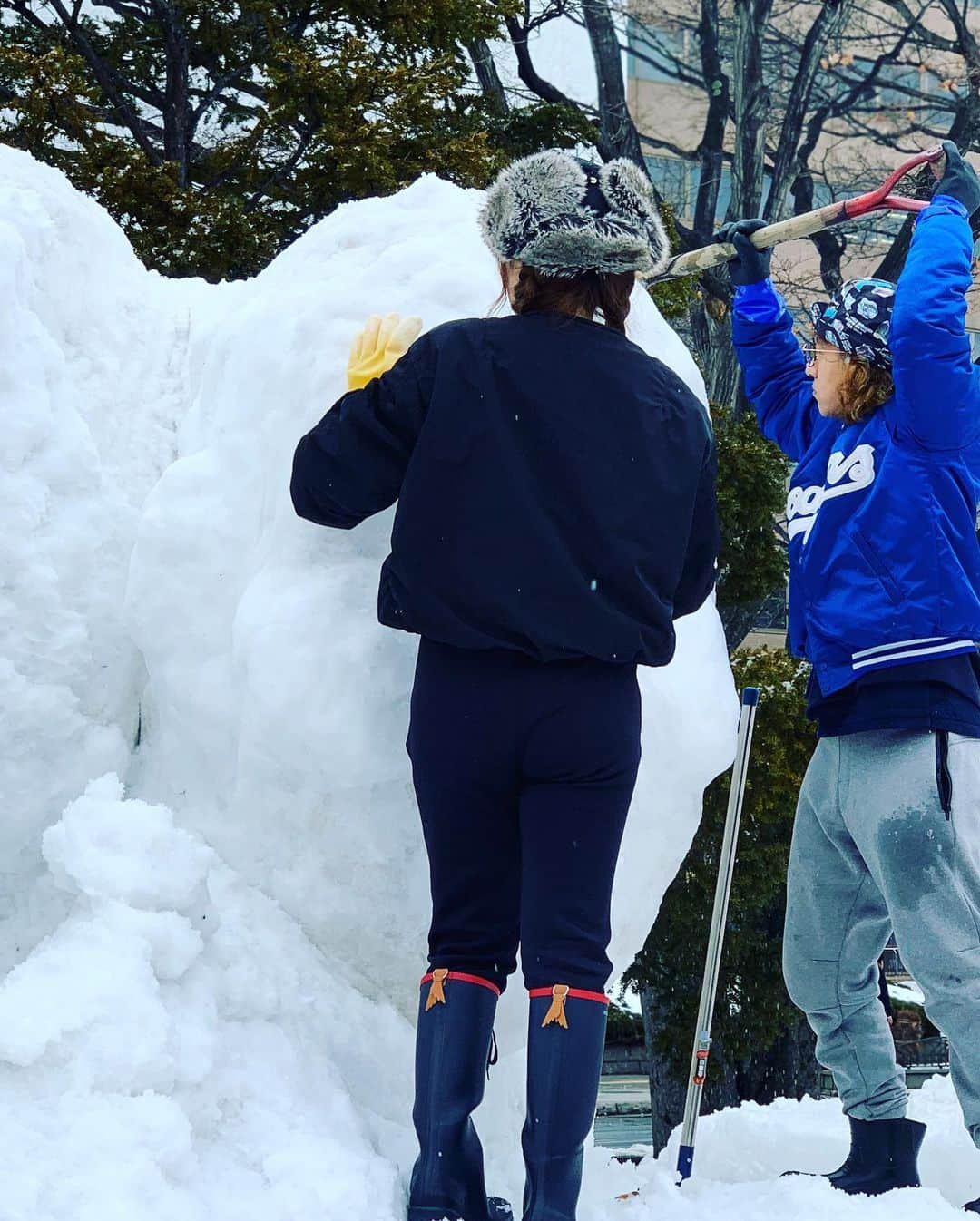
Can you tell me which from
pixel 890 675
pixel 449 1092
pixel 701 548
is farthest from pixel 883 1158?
pixel 701 548

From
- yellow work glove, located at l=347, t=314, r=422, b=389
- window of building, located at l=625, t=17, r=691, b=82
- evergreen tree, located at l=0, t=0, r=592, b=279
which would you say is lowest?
yellow work glove, located at l=347, t=314, r=422, b=389

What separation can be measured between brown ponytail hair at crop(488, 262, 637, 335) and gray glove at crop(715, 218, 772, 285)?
962 millimetres

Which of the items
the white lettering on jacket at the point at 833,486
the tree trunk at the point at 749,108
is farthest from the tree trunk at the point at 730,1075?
the tree trunk at the point at 749,108

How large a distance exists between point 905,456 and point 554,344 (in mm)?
871

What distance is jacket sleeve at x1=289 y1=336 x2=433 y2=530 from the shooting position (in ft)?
7.51

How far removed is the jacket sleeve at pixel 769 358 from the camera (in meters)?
3.23

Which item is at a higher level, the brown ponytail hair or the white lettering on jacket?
the brown ponytail hair

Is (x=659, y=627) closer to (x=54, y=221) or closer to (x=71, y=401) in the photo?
(x=71, y=401)

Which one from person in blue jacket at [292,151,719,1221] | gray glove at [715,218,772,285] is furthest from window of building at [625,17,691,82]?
person in blue jacket at [292,151,719,1221]

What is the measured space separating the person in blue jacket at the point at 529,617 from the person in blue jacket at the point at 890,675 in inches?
22.4

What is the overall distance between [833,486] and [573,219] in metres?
0.90

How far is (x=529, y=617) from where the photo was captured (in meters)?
2.17

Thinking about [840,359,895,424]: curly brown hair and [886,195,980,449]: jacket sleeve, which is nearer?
[886,195,980,449]: jacket sleeve

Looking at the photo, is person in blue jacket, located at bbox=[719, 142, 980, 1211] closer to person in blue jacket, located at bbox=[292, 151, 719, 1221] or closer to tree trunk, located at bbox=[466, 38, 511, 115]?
person in blue jacket, located at bbox=[292, 151, 719, 1221]
